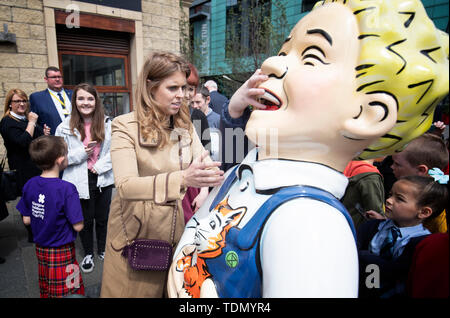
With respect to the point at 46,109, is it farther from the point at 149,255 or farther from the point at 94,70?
the point at 149,255

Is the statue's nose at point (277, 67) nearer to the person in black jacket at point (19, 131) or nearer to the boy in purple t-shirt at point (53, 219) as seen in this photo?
the boy in purple t-shirt at point (53, 219)

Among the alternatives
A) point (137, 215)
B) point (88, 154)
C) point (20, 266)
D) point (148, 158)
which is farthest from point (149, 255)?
point (20, 266)

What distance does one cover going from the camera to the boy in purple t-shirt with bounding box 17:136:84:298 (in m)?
1.91

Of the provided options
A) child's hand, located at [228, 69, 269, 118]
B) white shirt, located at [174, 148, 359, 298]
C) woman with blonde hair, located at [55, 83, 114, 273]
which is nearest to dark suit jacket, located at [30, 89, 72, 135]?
woman with blonde hair, located at [55, 83, 114, 273]

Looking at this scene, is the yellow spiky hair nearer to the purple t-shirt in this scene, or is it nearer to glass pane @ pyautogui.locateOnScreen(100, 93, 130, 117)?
the purple t-shirt

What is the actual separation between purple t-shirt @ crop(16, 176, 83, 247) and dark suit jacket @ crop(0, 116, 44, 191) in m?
1.32

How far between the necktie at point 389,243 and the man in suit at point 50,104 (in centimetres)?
356

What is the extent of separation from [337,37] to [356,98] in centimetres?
18

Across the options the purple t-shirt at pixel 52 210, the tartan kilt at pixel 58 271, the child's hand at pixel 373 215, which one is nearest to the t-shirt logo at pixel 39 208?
the purple t-shirt at pixel 52 210

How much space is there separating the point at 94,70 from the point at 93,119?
3399 mm

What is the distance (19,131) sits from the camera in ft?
9.93

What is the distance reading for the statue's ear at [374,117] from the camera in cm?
79
